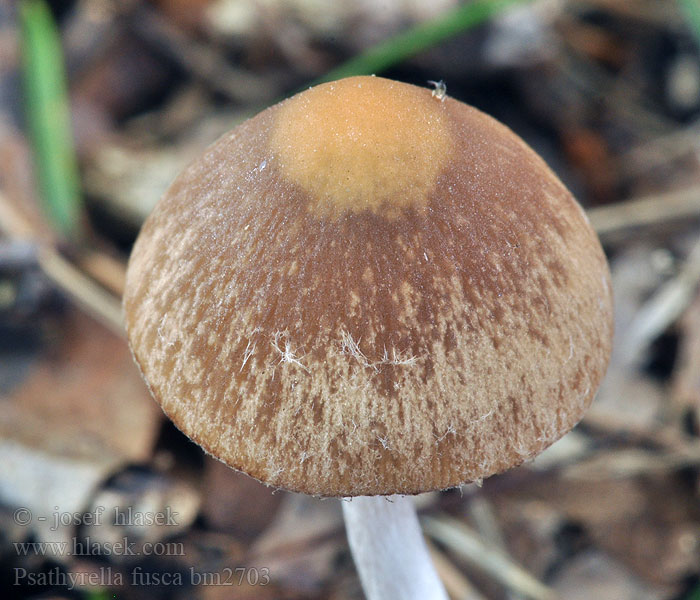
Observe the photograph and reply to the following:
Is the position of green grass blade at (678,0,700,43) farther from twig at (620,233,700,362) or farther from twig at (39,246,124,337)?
twig at (39,246,124,337)

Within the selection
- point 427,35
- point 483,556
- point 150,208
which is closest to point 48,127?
point 150,208

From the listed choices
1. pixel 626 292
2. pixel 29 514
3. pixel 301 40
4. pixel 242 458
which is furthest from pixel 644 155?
pixel 29 514

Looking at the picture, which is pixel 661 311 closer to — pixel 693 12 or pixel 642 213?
pixel 642 213

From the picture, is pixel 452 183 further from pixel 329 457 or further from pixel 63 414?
pixel 63 414

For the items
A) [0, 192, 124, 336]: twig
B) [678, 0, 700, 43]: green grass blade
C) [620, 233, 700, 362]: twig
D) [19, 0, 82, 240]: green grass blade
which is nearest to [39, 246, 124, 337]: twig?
[0, 192, 124, 336]: twig

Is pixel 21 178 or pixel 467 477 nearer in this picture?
pixel 467 477
